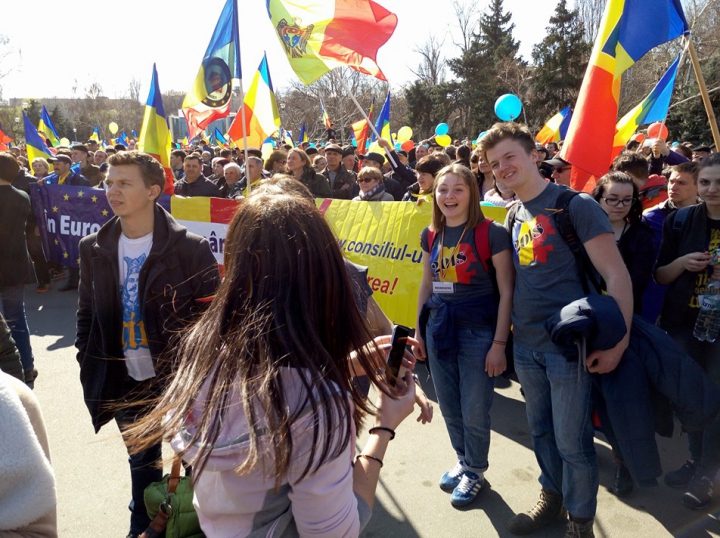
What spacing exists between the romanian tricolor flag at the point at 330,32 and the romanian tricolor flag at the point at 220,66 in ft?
2.31

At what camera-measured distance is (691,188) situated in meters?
3.73

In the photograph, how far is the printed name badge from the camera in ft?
10.2

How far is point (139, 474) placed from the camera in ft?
8.91

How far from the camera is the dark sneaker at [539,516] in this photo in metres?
2.81

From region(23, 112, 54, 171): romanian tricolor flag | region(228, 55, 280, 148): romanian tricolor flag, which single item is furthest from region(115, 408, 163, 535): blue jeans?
region(23, 112, 54, 171): romanian tricolor flag

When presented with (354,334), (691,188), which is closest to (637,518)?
(691,188)

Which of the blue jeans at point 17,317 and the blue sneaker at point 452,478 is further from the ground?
the blue jeans at point 17,317

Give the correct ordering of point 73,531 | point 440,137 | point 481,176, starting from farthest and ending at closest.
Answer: point 440,137, point 481,176, point 73,531

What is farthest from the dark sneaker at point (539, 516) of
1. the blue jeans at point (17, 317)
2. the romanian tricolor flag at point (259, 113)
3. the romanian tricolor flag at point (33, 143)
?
the romanian tricolor flag at point (33, 143)

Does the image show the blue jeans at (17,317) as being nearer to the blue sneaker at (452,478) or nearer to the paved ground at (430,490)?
the paved ground at (430,490)

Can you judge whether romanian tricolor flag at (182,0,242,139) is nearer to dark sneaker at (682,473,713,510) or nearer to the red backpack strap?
the red backpack strap

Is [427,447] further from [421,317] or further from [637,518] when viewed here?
[637,518]

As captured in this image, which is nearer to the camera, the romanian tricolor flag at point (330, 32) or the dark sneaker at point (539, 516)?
the dark sneaker at point (539, 516)

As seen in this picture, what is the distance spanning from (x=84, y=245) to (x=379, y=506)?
2.25 metres
